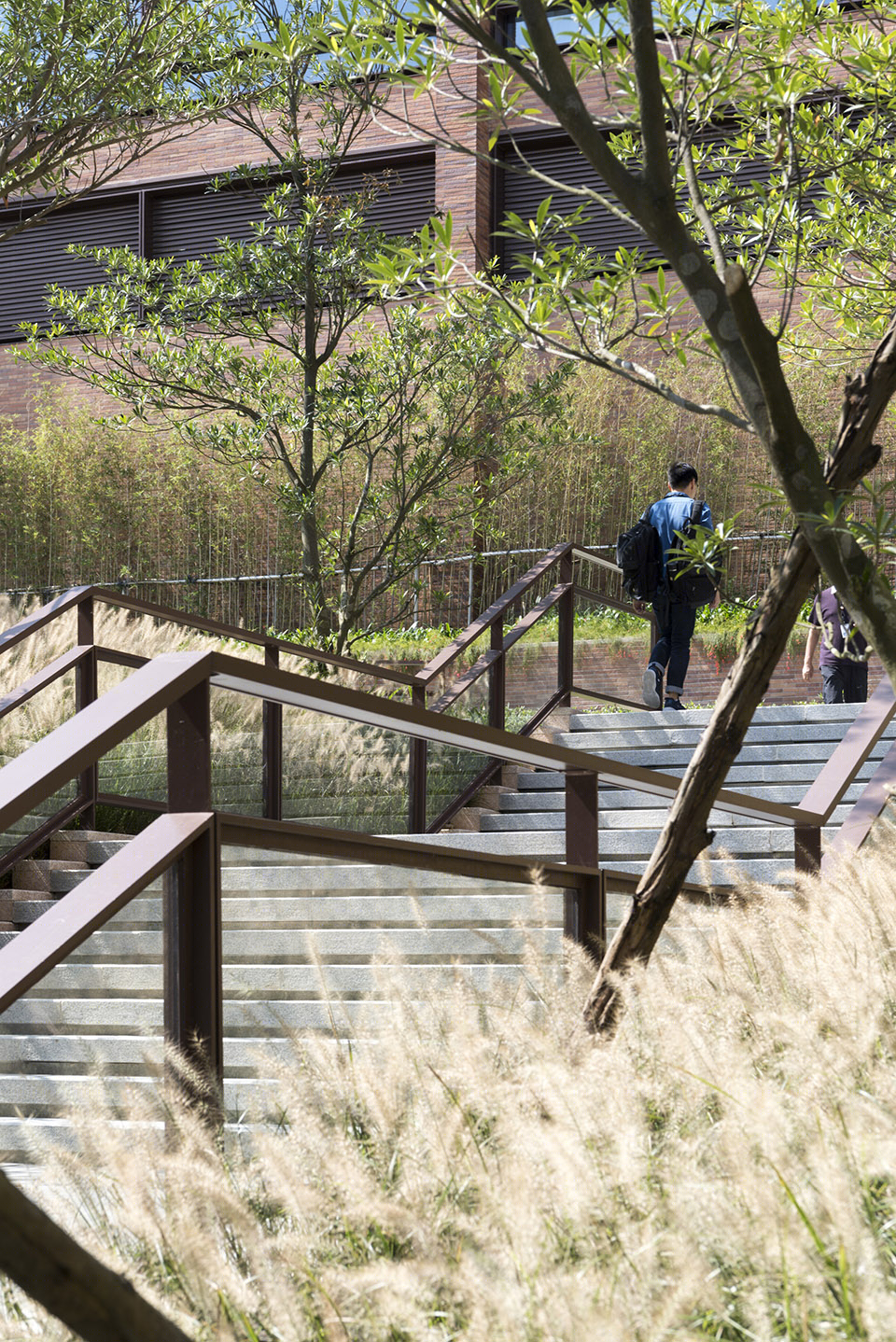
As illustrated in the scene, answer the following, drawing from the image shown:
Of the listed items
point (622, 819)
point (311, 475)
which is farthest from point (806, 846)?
point (311, 475)

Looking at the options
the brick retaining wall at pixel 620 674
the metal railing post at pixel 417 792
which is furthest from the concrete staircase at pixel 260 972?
the brick retaining wall at pixel 620 674

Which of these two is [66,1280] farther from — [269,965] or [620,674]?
[620,674]

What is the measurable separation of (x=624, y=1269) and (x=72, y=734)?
3.44ft

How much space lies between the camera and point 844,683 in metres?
8.65

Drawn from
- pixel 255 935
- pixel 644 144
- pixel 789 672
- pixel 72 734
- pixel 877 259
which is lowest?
A: pixel 789 672

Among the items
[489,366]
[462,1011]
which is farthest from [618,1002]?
[489,366]

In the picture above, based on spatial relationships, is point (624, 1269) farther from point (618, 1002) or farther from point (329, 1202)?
point (618, 1002)

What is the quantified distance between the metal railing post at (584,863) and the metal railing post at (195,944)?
4.48 ft

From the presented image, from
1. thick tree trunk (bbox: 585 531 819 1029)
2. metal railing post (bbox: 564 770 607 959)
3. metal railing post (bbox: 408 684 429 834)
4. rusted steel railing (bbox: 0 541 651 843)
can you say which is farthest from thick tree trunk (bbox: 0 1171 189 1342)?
metal railing post (bbox: 408 684 429 834)

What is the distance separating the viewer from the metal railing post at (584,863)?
3297 mm

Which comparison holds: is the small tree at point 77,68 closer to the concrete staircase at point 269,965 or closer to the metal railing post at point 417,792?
the metal railing post at point 417,792

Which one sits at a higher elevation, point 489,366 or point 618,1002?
point 489,366

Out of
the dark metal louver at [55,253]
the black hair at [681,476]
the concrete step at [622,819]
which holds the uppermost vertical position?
the dark metal louver at [55,253]

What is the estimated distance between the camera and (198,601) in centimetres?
1546
